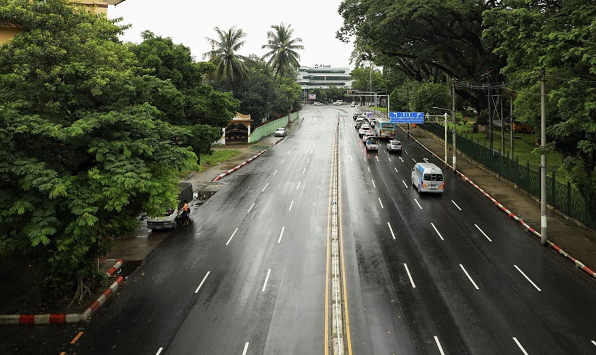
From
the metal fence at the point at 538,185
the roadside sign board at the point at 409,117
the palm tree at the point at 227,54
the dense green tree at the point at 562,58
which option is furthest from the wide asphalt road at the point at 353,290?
the palm tree at the point at 227,54

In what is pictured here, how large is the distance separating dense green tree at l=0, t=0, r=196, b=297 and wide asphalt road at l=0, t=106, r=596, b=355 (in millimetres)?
3089

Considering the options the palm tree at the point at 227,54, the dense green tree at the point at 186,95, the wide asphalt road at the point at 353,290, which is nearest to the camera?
the wide asphalt road at the point at 353,290

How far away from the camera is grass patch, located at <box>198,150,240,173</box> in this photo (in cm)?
4518

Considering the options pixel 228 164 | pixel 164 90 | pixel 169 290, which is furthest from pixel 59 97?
pixel 228 164

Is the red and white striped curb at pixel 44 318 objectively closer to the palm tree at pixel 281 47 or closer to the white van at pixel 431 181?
the white van at pixel 431 181

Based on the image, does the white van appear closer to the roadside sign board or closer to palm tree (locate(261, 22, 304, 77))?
the roadside sign board

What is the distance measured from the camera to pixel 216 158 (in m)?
49.8

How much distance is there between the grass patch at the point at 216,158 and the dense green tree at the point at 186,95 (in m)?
10.6

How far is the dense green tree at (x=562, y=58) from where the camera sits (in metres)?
20.5

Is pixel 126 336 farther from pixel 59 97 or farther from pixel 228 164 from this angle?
pixel 228 164

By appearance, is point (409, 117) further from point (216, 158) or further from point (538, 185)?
point (538, 185)

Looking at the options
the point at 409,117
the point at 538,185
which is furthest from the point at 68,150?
the point at 409,117

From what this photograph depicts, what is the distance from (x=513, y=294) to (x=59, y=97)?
1810 cm

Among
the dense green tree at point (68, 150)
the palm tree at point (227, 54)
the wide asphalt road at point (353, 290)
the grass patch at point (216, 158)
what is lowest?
the wide asphalt road at point (353, 290)
